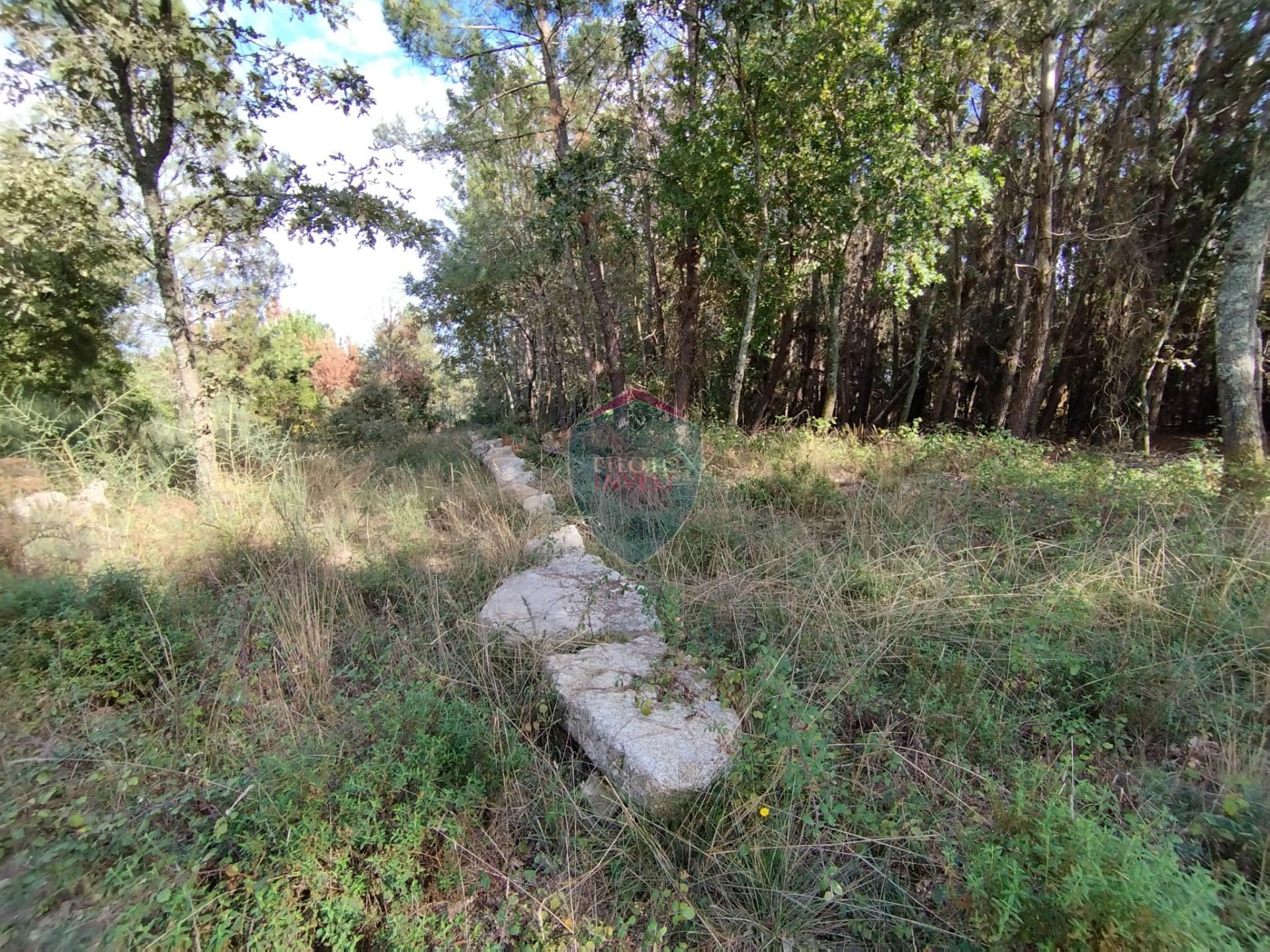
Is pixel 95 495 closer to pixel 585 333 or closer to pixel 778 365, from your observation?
pixel 585 333

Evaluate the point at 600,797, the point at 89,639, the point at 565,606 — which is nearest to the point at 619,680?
the point at 600,797

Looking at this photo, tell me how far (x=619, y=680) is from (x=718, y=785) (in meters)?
0.59

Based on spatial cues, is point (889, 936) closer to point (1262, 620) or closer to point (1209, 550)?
point (1262, 620)

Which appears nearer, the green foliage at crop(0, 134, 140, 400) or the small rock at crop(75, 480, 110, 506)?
the small rock at crop(75, 480, 110, 506)

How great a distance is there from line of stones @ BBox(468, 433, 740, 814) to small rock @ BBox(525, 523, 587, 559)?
100 millimetres

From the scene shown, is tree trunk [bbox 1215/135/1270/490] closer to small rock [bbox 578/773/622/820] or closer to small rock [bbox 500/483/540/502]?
small rock [bbox 578/773/622/820]

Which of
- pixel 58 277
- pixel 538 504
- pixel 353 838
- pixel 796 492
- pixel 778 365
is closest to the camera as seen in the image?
pixel 353 838

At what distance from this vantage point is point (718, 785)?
6.11ft

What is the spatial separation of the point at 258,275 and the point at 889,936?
1412 centimetres

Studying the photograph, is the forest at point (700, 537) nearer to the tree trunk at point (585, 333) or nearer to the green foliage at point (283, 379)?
the tree trunk at point (585, 333)

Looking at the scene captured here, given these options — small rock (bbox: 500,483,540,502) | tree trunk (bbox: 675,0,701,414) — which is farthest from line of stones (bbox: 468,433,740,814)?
tree trunk (bbox: 675,0,701,414)

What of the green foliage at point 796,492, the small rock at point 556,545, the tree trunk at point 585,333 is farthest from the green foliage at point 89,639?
the tree trunk at point 585,333

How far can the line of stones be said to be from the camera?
1.87m

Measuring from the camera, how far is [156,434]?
21.3 ft
